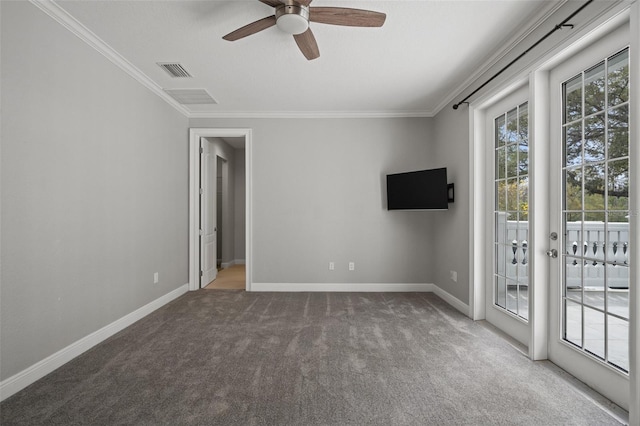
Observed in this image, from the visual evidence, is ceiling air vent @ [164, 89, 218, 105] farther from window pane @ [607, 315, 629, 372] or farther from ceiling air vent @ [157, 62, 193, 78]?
window pane @ [607, 315, 629, 372]

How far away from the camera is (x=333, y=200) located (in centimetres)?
451

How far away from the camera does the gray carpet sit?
67.4 inches

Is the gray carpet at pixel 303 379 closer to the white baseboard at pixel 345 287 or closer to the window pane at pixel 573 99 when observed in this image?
the white baseboard at pixel 345 287

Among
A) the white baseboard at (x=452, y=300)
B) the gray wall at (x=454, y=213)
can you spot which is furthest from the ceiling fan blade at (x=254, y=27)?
the white baseboard at (x=452, y=300)

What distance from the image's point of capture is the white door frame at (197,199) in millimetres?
4441

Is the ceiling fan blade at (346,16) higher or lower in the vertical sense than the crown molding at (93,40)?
lower

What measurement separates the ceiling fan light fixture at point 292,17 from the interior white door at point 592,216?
1922 mm

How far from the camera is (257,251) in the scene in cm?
449

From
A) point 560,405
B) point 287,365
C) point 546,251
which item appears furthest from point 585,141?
point 287,365

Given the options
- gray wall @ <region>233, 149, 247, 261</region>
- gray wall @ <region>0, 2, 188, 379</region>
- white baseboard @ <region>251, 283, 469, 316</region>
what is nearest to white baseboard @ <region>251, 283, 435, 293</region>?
white baseboard @ <region>251, 283, 469, 316</region>

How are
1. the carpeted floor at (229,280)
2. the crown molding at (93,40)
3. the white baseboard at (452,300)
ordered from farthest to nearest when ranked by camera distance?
1. the carpeted floor at (229,280)
2. the white baseboard at (452,300)
3. the crown molding at (93,40)

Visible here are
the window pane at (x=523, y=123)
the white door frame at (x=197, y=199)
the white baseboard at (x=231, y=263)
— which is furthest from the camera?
the white baseboard at (x=231, y=263)

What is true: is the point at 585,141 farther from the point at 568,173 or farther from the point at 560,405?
the point at 560,405

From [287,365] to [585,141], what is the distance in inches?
105
